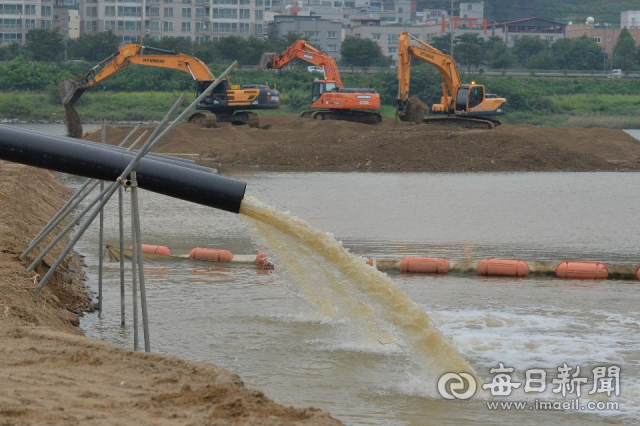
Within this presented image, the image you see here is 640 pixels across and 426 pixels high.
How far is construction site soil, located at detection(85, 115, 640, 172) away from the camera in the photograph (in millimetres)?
46688

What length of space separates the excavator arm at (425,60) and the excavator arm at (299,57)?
5.79 m

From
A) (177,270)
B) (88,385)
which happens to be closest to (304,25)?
(177,270)

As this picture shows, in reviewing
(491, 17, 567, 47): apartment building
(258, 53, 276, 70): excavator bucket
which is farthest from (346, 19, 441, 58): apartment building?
A: (258, 53, 276, 70): excavator bucket

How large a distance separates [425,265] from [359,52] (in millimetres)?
100110

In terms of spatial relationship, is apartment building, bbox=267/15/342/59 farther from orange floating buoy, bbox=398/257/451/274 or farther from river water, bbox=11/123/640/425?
orange floating buoy, bbox=398/257/451/274

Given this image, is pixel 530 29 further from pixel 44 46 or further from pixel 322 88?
pixel 322 88

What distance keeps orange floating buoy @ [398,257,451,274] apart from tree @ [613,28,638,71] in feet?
405

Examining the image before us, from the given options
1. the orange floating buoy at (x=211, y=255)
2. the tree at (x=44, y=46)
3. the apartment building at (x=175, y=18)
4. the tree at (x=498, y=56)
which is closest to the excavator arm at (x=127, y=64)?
the orange floating buoy at (x=211, y=255)

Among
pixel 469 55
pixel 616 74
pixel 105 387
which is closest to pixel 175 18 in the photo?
pixel 469 55

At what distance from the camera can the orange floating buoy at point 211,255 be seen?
66.7 ft

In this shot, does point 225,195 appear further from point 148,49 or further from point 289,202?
point 148,49

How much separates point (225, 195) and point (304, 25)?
142912 millimetres

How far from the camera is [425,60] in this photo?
55.4 metres

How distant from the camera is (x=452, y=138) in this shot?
4816 centimetres
